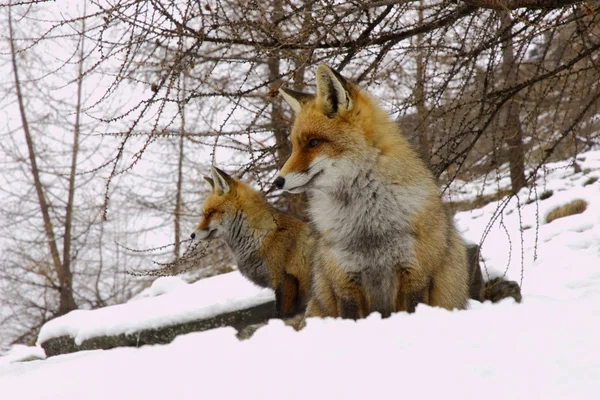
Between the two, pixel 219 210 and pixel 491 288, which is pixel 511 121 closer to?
pixel 491 288

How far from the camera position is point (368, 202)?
12.3ft

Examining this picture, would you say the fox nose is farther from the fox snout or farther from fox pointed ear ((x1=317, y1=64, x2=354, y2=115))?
the fox snout

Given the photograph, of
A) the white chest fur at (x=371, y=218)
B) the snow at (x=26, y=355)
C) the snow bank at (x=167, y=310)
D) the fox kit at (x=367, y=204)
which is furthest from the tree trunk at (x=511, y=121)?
A: the snow at (x=26, y=355)

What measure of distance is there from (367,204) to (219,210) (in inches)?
137

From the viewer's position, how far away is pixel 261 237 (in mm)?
6656

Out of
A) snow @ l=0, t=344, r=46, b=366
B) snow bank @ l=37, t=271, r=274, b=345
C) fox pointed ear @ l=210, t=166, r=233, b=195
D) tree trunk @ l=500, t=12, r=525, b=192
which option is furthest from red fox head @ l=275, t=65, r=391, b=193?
snow @ l=0, t=344, r=46, b=366

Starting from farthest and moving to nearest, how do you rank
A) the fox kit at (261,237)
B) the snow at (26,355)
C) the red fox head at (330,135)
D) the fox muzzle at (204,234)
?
the snow at (26,355)
the fox muzzle at (204,234)
the fox kit at (261,237)
the red fox head at (330,135)

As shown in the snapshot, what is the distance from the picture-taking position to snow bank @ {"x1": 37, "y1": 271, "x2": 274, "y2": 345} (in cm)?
725

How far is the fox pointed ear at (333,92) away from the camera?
145 inches

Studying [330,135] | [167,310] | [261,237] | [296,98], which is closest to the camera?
[330,135]

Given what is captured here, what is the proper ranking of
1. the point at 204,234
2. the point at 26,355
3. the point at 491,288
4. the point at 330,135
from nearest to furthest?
the point at 330,135 < the point at 491,288 < the point at 204,234 < the point at 26,355

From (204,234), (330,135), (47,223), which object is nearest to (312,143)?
(330,135)

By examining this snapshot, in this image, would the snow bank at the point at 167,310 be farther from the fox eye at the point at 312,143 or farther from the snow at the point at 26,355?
the fox eye at the point at 312,143

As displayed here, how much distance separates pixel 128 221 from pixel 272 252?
1022cm
